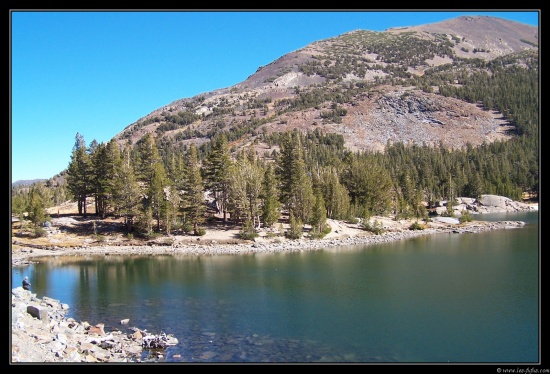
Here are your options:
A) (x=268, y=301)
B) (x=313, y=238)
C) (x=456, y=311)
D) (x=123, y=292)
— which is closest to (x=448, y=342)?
(x=456, y=311)

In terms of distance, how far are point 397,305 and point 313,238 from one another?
2935cm

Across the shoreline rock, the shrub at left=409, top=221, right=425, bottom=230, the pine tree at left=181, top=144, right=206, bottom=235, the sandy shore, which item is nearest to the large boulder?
the shrub at left=409, top=221, right=425, bottom=230

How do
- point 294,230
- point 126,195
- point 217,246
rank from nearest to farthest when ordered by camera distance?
point 217,246
point 126,195
point 294,230

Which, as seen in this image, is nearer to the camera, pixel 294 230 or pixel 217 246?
pixel 217 246

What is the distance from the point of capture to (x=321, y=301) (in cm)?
3017

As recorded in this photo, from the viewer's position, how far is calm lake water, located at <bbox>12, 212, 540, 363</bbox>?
21266 millimetres

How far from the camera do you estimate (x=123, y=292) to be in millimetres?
33750

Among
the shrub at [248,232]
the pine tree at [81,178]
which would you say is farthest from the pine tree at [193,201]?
the pine tree at [81,178]

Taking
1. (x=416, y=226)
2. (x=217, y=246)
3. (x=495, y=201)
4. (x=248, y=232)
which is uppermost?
(x=495, y=201)

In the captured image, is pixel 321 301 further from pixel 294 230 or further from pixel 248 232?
pixel 248 232

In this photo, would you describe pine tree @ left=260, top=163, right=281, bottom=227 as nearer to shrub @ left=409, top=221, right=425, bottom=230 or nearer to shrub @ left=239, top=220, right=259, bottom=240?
shrub @ left=239, top=220, right=259, bottom=240

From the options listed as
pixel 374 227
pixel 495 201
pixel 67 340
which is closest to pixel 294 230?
pixel 374 227

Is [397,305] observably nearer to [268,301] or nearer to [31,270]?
[268,301]

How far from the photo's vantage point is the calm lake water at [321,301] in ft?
69.8
